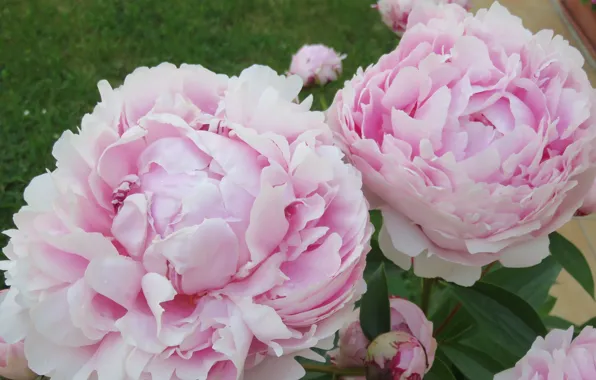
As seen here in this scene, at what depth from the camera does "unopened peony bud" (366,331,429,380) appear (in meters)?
0.43

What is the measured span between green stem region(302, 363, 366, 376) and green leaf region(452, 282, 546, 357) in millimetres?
121

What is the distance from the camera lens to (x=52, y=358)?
331 millimetres

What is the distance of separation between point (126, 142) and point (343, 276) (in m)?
0.14

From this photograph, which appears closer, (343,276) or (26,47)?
(343,276)

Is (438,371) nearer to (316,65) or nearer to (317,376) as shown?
(317,376)

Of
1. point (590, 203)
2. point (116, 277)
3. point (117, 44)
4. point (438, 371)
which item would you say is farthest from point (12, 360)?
point (117, 44)

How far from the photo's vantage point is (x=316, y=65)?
3.24ft

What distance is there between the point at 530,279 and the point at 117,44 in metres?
1.54

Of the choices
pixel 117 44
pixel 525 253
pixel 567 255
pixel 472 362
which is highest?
pixel 525 253

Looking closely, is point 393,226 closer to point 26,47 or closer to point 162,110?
point 162,110

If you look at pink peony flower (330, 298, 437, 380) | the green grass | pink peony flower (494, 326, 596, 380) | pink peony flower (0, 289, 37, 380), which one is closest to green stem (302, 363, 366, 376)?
pink peony flower (330, 298, 437, 380)

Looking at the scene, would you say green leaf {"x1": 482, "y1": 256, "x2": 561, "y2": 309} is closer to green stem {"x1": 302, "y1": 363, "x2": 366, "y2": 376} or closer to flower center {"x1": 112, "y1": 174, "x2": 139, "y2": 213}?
green stem {"x1": 302, "y1": 363, "x2": 366, "y2": 376}

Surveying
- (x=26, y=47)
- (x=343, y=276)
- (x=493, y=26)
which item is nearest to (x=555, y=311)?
(x=493, y=26)

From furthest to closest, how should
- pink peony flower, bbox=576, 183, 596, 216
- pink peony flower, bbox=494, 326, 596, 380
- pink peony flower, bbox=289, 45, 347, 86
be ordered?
1. pink peony flower, bbox=289, 45, 347, 86
2. pink peony flower, bbox=576, 183, 596, 216
3. pink peony flower, bbox=494, 326, 596, 380
